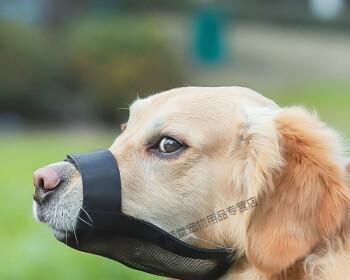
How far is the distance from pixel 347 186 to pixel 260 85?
23.2 meters

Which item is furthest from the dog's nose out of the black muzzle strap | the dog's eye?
the dog's eye

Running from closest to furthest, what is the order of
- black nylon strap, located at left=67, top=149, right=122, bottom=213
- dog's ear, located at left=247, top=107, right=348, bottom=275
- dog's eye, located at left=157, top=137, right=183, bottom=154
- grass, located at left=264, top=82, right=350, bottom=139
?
1. dog's ear, located at left=247, top=107, right=348, bottom=275
2. black nylon strap, located at left=67, top=149, right=122, bottom=213
3. dog's eye, located at left=157, top=137, right=183, bottom=154
4. grass, located at left=264, top=82, right=350, bottom=139

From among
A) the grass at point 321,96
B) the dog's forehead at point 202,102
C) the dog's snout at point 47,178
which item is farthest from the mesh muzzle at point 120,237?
the grass at point 321,96

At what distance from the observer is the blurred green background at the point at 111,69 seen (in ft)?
25.5

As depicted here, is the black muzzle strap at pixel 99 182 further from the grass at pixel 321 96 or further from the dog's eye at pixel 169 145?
the grass at pixel 321 96

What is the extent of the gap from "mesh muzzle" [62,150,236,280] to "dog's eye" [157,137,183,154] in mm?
229

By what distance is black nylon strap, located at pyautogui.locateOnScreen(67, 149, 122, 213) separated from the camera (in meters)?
3.56

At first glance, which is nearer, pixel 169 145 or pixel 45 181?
pixel 45 181

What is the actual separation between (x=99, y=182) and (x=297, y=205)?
2.74ft

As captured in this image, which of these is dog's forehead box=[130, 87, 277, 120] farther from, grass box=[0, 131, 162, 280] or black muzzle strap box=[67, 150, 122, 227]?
grass box=[0, 131, 162, 280]

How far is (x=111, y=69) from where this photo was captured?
2205 cm

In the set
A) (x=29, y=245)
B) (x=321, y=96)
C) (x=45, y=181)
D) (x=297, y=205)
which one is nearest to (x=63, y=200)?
(x=45, y=181)

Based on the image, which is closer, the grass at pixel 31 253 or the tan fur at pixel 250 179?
the tan fur at pixel 250 179

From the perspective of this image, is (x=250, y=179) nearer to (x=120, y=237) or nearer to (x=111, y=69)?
(x=120, y=237)
